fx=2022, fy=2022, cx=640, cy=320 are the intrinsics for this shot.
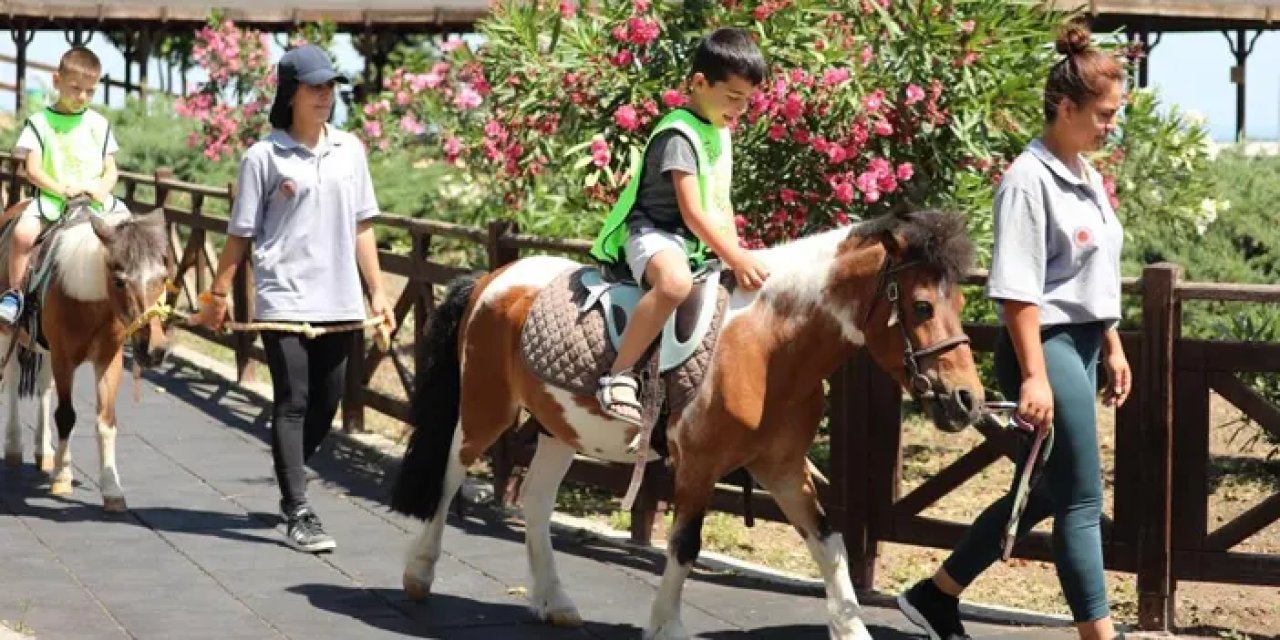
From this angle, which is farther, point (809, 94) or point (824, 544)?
point (809, 94)

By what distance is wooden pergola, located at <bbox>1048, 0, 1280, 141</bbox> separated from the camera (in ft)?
86.3

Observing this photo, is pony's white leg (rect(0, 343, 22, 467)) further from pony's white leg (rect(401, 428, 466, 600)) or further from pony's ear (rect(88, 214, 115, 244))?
pony's white leg (rect(401, 428, 466, 600))

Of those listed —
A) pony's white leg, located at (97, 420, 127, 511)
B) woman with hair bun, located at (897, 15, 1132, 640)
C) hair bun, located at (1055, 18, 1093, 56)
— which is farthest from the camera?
pony's white leg, located at (97, 420, 127, 511)

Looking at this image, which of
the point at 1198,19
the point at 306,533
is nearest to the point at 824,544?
the point at 306,533

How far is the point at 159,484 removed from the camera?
10211mm

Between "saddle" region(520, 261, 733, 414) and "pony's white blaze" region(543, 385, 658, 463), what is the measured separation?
0.05 meters

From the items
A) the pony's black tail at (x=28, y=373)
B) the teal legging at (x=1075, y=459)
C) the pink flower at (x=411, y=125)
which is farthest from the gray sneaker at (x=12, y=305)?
the pink flower at (x=411, y=125)

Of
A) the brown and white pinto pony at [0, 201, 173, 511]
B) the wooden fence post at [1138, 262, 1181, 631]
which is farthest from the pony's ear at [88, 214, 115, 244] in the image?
the wooden fence post at [1138, 262, 1181, 631]

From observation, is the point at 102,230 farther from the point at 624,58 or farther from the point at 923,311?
the point at 923,311

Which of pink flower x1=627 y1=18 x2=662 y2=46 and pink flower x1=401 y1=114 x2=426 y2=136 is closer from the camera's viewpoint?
pink flower x1=627 y1=18 x2=662 y2=46

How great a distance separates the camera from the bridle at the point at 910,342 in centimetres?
609

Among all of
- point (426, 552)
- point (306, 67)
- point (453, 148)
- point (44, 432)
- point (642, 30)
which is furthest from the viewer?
point (453, 148)

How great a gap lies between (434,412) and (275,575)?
39.8 inches

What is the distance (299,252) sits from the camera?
8.60m
